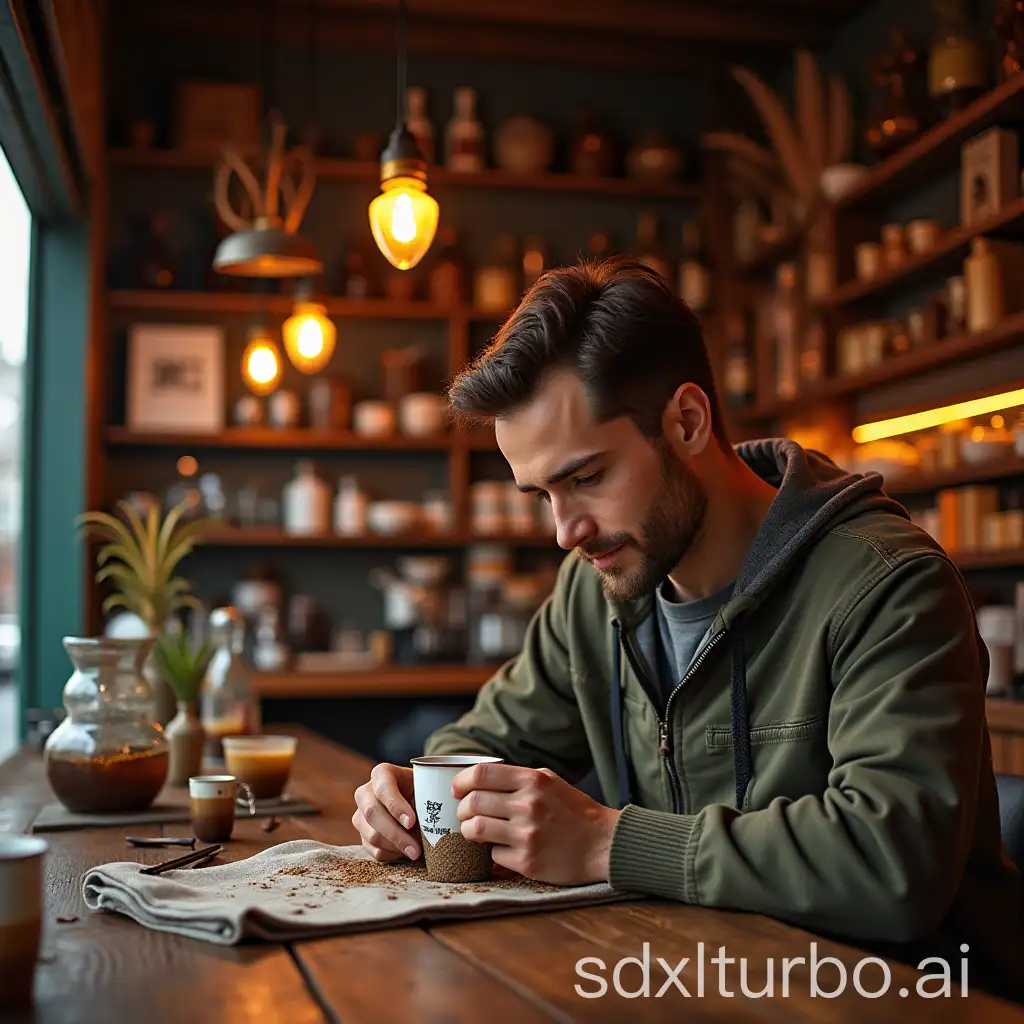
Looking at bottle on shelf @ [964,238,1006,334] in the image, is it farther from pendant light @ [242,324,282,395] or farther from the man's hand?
the man's hand

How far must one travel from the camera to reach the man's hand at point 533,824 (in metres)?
1.29

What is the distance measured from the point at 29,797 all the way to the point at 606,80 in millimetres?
4422

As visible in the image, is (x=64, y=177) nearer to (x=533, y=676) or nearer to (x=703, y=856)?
(x=533, y=676)

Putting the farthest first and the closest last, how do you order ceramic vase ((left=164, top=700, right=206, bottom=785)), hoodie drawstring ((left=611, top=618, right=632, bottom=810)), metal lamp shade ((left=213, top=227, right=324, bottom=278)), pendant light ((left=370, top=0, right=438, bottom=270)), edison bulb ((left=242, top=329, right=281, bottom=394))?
edison bulb ((left=242, top=329, right=281, bottom=394)), metal lamp shade ((left=213, top=227, right=324, bottom=278)), pendant light ((left=370, top=0, right=438, bottom=270)), ceramic vase ((left=164, top=700, right=206, bottom=785)), hoodie drawstring ((left=611, top=618, right=632, bottom=810))

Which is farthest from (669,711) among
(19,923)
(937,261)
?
(937,261)

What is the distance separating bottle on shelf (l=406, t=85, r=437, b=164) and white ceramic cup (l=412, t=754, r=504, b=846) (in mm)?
4236

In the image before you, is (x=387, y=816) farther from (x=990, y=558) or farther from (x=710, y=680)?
(x=990, y=558)

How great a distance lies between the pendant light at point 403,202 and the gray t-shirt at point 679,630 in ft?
3.56

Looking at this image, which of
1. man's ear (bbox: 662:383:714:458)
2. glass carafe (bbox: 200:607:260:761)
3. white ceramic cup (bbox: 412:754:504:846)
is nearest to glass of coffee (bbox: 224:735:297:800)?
glass carafe (bbox: 200:607:260:761)

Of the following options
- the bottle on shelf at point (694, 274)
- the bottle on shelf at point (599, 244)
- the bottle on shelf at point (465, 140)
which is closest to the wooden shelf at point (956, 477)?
the bottle on shelf at point (694, 274)

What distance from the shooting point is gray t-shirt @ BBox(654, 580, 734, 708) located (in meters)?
1.71

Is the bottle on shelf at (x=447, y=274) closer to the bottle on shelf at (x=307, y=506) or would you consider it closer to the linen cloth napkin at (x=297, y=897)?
the bottle on shelf at (x=307, y=506)

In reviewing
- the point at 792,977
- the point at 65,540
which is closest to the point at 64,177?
the point at 65,540

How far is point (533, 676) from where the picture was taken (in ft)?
6.36
